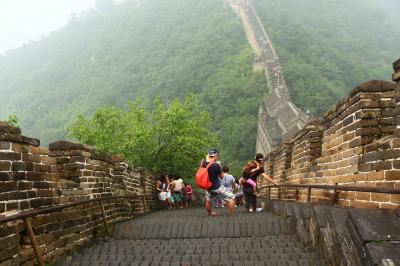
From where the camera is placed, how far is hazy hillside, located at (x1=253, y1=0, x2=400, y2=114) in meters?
72.4

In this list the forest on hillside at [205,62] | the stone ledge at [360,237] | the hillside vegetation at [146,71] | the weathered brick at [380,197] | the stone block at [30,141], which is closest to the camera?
the stone ledge at [360,237]

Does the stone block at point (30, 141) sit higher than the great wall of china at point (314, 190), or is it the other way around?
the stone block at point (30, 141)

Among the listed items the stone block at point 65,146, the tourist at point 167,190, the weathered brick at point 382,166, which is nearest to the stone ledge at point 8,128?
the stone block at point 65,146

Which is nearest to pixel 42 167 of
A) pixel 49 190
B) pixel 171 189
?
pixel 49 190

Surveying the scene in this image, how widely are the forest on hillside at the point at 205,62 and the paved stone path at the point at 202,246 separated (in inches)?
1830

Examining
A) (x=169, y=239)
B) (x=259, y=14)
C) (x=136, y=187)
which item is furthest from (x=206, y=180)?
(x=259, y=14)

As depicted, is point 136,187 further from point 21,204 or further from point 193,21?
point 193,21

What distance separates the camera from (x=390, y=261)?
2869 mm

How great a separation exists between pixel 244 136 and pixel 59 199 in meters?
55.4

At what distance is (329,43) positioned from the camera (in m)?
99.2

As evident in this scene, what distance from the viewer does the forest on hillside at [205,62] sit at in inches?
2795

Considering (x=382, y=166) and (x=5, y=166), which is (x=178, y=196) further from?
(x=382, y=166)

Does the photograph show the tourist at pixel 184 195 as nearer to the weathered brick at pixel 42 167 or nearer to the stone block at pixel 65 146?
the stone block at pixel 65 146

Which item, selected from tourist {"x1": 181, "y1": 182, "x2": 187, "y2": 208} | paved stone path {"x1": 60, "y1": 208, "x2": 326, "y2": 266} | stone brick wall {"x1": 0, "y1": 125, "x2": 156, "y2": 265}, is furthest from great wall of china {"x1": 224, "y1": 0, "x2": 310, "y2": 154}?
stone brick wall {"x1": 0, "y1": 125, "x2": 156, "y2": 265}
